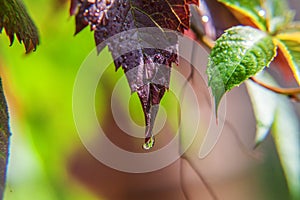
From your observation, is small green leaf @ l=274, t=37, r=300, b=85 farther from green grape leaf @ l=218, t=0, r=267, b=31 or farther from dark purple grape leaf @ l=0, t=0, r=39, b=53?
dark purple grape leaf @ l=0, t=0, r=39, b=53

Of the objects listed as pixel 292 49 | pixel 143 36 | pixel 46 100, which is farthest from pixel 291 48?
pixel 46 100

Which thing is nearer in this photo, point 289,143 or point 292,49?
point 292,49

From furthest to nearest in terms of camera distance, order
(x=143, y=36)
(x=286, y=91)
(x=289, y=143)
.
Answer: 1. (x=289, y=143)
2. (x=286, y=91)
3. (x=143, y=36)

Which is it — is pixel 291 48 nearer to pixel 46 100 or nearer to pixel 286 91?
pixel 286 91

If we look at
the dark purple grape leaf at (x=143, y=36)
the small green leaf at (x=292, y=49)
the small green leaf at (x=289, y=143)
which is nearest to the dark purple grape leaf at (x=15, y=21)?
the dark purple grape leaf at (x=143, y=36)

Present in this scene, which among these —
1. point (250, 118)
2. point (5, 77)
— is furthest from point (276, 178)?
point (5, 77)

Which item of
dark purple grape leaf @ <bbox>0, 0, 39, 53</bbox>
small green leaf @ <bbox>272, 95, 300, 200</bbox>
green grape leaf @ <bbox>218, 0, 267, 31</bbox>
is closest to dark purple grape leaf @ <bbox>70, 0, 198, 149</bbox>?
dark purple grape leaf @ <bbox>0, 0, 39, 53</bbox>

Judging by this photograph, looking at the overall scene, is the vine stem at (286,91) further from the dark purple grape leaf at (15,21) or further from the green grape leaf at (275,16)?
the dark purple grape leaf at (15,21)
